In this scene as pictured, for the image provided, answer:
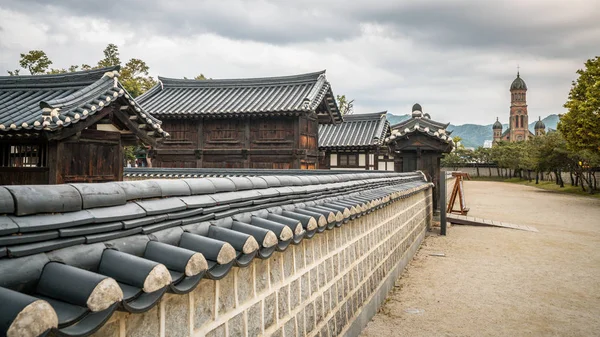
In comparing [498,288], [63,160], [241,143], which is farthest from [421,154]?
[63,160]

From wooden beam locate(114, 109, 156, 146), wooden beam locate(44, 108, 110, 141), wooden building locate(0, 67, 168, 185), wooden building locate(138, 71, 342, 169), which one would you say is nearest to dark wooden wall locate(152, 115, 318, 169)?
wooden building locate(138, 71, 342, 169)

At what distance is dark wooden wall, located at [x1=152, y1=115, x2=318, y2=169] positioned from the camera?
18797 mm

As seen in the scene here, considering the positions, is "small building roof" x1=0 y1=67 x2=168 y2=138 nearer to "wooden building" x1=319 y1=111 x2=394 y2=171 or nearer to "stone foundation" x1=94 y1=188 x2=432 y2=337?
"stone foundation" x1=94 y1=188 x2=432 y2=337

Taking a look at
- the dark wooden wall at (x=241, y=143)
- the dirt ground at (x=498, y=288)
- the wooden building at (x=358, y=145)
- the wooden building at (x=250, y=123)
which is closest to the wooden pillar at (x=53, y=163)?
the dirt ground at (x=498, y=288)

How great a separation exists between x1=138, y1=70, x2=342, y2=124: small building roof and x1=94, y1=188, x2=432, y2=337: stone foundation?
1168cm

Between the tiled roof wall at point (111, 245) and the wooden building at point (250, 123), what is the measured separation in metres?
14.9

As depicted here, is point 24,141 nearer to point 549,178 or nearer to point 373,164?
point 373,164

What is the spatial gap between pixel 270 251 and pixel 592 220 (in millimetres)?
21942

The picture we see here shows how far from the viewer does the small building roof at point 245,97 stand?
19.0 meters

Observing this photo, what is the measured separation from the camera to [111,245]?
221 centimetres

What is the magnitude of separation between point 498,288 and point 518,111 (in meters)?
123

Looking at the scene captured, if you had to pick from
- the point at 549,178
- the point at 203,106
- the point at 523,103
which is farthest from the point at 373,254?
the point at 523,103

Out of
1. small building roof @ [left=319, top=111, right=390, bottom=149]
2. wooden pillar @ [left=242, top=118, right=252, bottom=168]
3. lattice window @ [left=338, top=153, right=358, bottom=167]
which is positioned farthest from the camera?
lattice window @ [left=338, top=153, right=358, bottom=167]

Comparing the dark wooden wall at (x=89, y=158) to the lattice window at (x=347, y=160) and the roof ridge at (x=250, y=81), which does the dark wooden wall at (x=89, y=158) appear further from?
the lattice window at (x=347, y=160)
